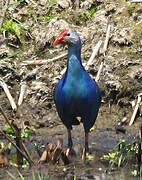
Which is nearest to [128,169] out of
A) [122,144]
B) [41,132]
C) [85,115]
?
[122,144]

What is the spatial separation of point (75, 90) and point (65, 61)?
8.29 ft

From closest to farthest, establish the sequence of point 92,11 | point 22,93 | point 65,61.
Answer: point 22,93 < point 65,61 < point 92,11

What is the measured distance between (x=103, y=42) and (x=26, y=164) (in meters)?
3.99

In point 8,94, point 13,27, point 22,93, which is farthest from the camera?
point 13,27

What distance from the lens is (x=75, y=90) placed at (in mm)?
8594

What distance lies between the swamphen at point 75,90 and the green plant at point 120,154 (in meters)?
0.45

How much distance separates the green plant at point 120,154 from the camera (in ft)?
25.5

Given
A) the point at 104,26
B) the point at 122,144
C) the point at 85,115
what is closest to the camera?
the point at 122,144

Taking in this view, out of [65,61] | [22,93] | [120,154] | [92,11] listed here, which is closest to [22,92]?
[22,93]

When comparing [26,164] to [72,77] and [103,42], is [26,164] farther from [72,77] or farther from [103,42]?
[103,42]

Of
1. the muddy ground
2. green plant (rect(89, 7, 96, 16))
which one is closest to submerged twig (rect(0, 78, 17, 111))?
the muddy ground

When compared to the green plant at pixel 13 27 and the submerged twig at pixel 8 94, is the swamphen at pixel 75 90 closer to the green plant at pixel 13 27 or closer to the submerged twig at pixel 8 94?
the submerged twig at pixel 8 94

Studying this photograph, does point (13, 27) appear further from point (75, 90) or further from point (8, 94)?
point (75, 90)

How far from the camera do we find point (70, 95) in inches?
340
